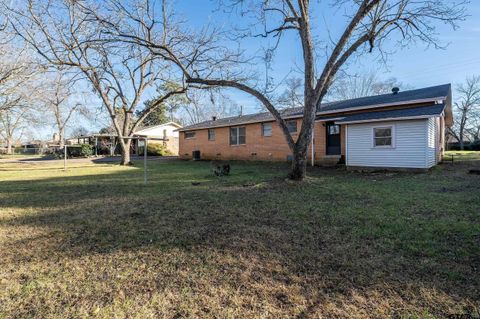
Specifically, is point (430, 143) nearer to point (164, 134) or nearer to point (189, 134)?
point (189, 134)

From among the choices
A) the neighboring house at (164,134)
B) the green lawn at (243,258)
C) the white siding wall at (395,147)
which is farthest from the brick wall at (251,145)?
the green lawn at (243,258)

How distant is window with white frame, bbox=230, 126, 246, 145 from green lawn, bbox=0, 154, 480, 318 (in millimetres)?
13697

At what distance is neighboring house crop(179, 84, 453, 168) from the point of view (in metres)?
10.7

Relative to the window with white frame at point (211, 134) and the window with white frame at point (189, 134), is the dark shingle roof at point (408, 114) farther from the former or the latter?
the window with white frame at point (189, 134)

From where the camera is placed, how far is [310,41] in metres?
8.56

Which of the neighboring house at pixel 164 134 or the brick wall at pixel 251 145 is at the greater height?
the neighboring house at pixel 164 134

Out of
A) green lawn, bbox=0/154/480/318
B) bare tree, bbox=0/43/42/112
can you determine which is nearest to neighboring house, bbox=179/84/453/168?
green lawn, bbox=0/154/480/318

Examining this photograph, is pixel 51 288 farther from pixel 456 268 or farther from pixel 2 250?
pixel 456 268

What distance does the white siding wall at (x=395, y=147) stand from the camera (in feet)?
34.4

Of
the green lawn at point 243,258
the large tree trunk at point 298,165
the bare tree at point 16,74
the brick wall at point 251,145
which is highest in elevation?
the bare tree at point 16,74

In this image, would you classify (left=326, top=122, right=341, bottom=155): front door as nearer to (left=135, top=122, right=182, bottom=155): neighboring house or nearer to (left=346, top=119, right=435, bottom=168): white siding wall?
(left=346, top=119, right=435, bottom=168): white siding wall

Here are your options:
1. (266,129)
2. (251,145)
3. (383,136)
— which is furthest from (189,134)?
(383,136)

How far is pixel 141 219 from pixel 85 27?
11.4 m

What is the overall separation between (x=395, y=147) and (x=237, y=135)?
11029mm
